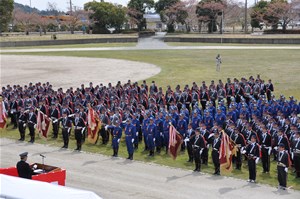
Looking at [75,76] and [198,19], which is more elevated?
[198,19]

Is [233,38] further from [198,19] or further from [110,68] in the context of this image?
[110,68]

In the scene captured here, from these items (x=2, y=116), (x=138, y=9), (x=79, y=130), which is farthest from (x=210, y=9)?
(x=79, y=130)

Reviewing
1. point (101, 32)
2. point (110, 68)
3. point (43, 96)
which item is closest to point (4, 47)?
point (101, 32)

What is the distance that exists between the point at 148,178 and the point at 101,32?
8213 centimetres

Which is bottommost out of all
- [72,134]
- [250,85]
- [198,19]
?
[72,134]

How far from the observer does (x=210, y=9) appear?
87500 mm

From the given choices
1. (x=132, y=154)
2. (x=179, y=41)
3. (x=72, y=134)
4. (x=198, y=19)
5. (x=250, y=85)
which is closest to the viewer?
(x=132, y=154)

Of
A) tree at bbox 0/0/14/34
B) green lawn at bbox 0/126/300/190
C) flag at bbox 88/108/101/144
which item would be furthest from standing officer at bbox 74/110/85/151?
tree at bbox 0/0/14/34

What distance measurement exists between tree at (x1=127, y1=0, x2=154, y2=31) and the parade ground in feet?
53.6

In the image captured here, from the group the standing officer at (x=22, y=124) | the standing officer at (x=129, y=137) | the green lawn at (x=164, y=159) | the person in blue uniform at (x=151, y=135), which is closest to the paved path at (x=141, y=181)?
the standing officer at (x=129, y=137)

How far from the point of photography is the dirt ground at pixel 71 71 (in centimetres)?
3516

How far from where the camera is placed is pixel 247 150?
1352 cm

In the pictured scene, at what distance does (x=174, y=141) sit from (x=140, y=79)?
19744 millimetres

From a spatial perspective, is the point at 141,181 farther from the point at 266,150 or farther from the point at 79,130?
the point at 79,130
